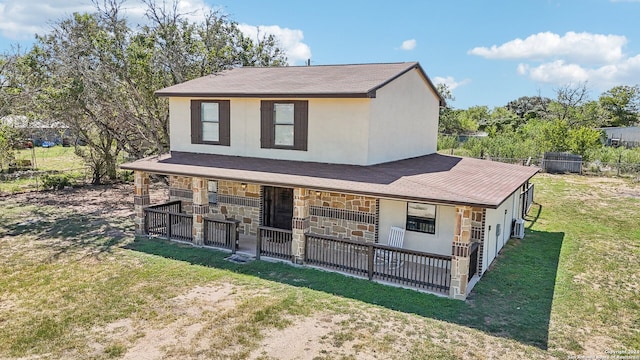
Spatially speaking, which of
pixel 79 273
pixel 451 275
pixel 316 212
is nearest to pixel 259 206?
pixel 316 212

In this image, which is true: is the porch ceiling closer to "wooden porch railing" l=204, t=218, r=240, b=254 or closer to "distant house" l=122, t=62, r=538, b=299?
"distant house" l=122, t=62, r=538, b=299

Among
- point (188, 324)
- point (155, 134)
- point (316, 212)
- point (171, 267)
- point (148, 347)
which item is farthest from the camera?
point (155, 134)

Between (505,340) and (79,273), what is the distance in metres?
9.79

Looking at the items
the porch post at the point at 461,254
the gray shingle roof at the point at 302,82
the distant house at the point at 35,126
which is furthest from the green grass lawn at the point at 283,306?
the distant house at the point at 35,126

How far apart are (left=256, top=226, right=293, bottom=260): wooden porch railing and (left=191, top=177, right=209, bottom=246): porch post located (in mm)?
2023

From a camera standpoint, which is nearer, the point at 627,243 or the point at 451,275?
the point at 451,275

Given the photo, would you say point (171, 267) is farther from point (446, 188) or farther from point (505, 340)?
point (505, 340)

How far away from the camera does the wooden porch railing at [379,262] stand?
10508 millimetres

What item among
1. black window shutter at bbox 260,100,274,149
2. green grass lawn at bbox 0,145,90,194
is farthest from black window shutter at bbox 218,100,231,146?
green grass lawn at bbox 0,145,90,194

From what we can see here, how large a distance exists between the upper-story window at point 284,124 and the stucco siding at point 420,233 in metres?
3.24

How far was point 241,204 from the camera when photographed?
1470cm

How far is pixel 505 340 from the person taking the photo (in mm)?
8086

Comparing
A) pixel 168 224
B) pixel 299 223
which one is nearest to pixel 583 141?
pixel 299 223

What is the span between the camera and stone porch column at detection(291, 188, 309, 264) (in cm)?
1179
